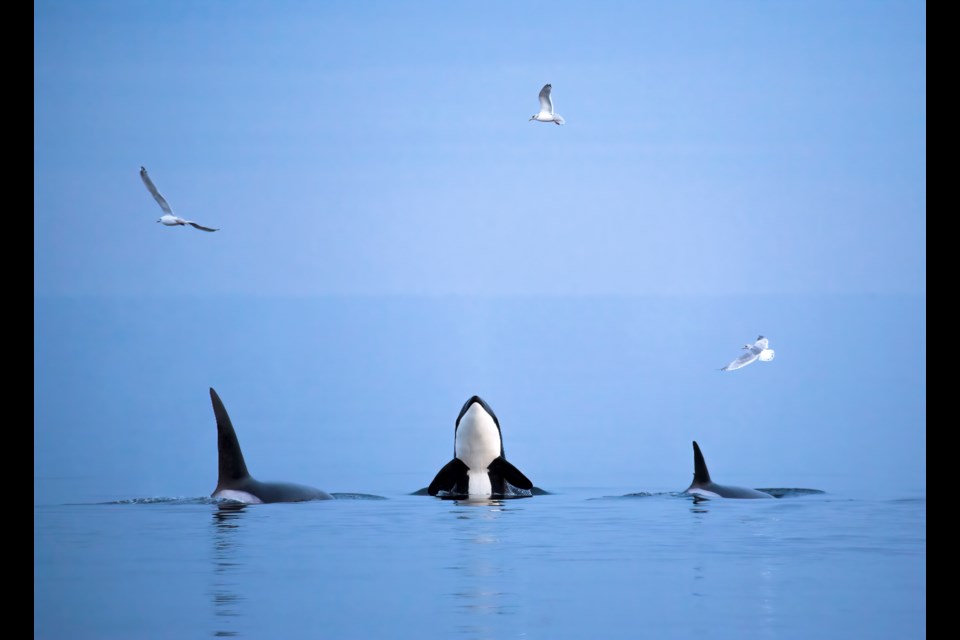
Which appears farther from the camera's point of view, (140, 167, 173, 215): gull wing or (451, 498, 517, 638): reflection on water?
(140, 167, 173, 215): gull wing

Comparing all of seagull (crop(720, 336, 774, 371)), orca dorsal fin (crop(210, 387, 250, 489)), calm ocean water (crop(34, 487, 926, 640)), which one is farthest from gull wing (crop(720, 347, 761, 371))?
orca dorsal fin (crop(210, 387, 250, 489))

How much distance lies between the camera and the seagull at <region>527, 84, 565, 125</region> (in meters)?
29.1

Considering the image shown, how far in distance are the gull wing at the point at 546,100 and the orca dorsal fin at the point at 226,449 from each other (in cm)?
1035

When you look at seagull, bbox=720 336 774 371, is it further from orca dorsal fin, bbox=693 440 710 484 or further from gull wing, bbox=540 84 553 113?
gull wing, bbox=540 84 553 113

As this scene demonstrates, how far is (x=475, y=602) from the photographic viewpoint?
45.2 ft

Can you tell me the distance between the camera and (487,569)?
51.8 ft

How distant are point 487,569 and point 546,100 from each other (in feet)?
50.7

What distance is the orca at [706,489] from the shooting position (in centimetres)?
2370

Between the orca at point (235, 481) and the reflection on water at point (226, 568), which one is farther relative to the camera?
the orca at point (235, 481)

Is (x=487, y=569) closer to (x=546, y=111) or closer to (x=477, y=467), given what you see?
(x=477, y=467)

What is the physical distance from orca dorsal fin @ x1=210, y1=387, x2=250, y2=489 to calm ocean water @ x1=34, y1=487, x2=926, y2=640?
2.65 feet

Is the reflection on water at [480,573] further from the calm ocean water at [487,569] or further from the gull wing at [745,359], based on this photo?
the gull wing at [745,359]

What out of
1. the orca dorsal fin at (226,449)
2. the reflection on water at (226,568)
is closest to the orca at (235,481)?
the orca dorsal fin at (226,449)

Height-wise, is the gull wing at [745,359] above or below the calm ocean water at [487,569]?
above
